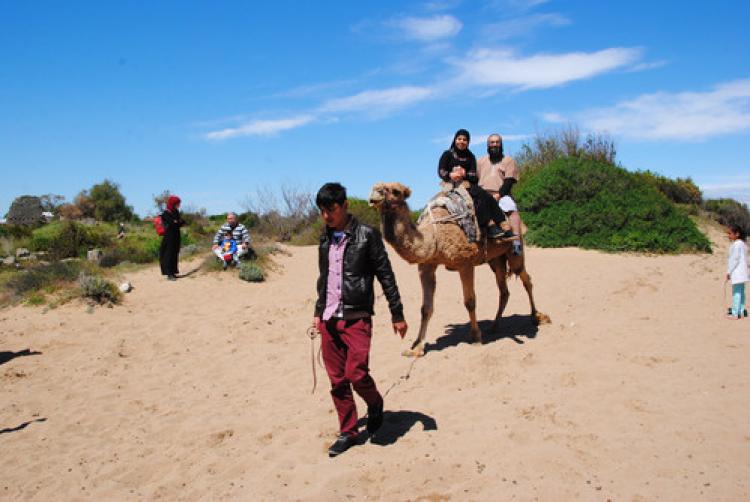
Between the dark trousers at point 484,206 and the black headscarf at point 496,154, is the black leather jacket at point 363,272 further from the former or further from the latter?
the black headscarf at point 496,154

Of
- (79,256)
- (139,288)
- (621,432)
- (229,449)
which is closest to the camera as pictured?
(621,432)

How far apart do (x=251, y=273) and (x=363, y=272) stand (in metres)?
8.41

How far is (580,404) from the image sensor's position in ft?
17.6

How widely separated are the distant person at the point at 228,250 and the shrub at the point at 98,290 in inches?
109

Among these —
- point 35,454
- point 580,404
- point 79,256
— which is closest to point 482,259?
point 580,404

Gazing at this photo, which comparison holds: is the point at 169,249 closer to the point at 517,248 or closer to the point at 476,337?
the point at 476,337

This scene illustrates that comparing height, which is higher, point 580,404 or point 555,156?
point 555,156

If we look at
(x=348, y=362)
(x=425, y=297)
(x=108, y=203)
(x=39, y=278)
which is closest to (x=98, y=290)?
(x=39, y=278)

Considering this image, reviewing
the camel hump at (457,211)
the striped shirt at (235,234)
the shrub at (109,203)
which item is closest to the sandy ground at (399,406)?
the camel hump at (457,211)

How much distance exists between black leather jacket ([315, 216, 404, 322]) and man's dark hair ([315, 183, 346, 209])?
263mm

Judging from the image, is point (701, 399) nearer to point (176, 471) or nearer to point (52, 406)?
point (176, 471)

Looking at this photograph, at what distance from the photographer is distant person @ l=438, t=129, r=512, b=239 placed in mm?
7016

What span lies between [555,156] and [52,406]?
2166cm

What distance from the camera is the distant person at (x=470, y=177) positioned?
23.0 feet
